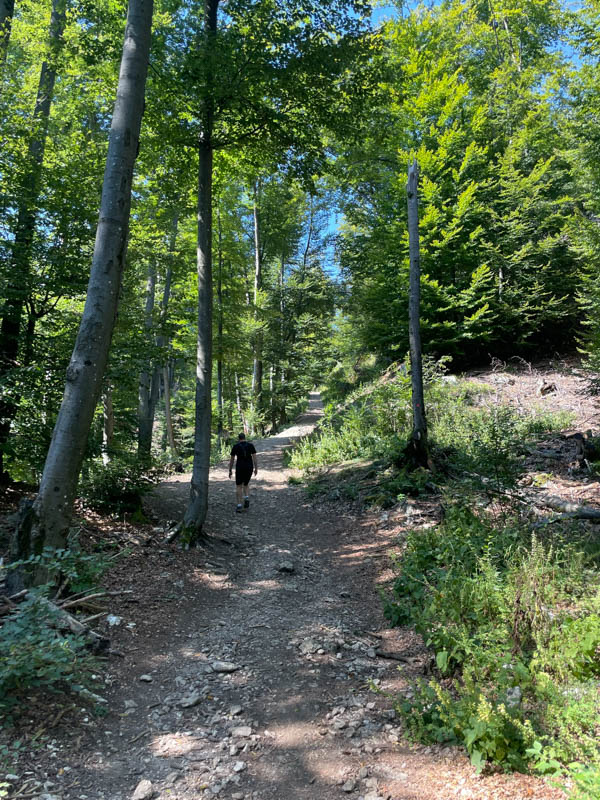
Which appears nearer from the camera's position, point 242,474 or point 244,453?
point 242,474

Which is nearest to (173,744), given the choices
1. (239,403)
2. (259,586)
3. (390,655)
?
(390,655)

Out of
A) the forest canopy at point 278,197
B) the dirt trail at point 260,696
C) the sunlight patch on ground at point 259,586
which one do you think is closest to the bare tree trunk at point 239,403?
the forest canopy at point 278,197

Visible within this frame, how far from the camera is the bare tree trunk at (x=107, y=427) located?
7.04 metres

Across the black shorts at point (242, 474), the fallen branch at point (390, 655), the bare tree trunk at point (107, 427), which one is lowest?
the fallen branch at point (390, 655)

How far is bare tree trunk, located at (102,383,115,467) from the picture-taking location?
23.1ft

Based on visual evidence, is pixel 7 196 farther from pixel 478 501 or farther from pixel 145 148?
pixel 478 501

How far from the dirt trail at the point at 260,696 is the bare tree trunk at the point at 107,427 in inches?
79.2

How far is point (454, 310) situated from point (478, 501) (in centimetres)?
921

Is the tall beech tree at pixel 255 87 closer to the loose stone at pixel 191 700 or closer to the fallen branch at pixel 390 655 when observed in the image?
the loose stone at pixel 191 700

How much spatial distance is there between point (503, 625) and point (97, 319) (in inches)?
174

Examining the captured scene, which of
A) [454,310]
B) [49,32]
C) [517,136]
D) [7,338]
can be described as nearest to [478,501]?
[7,338]

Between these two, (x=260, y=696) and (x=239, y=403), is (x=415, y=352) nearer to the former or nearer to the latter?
(x=260, y=696)

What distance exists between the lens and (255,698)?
3443 mm

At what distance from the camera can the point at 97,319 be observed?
4148 millimetres
